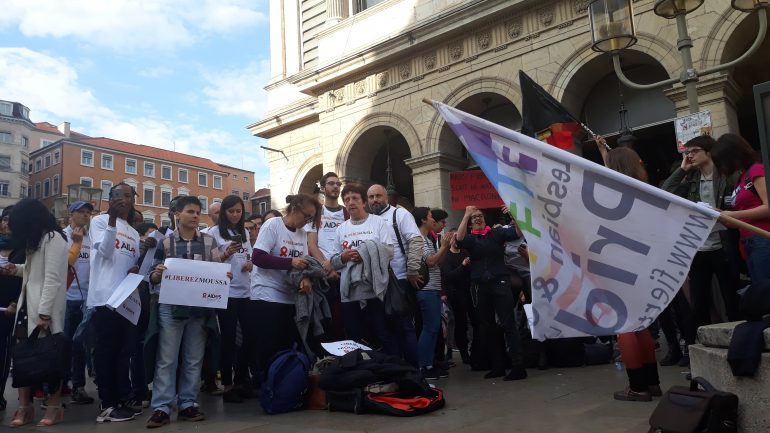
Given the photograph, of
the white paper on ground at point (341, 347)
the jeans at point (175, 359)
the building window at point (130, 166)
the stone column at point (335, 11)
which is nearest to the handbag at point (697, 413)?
the white paper on ground at point (341, 347)

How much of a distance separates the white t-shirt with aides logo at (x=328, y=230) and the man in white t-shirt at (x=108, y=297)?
6.20 feet

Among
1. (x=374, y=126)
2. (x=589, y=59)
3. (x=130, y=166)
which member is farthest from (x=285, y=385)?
(x=130, y=166)

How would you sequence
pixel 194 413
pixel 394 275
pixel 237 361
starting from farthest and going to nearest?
pixel 237 361, pixel 394 275, pixel 194 413

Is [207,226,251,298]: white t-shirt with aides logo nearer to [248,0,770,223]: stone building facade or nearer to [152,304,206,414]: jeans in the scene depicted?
[152,304,206,414]: jeans

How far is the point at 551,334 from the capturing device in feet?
10.2

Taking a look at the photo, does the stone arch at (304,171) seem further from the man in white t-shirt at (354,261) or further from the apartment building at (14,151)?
the apartment building at (14,151)

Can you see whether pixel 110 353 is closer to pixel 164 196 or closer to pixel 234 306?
pixel 234 306

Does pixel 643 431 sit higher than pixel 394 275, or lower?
lower

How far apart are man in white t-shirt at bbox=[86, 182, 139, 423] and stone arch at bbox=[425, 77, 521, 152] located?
10195mm

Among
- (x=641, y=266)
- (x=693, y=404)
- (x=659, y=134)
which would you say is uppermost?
(x=659, y=134)

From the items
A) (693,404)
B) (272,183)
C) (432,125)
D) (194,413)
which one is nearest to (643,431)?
(693,404)

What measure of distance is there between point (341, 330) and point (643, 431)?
3821 millimetres

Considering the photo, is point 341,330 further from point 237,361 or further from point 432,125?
point 432,125

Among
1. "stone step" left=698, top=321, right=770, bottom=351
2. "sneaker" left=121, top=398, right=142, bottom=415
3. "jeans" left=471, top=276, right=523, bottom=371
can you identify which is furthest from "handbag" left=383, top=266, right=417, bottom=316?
"stone step" left=698, top=321, right=770, bottom=351
